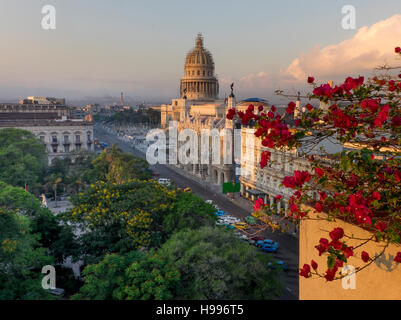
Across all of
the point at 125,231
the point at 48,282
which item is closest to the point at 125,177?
the point at 125,231

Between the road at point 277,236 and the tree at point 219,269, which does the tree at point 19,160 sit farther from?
the tree at point 219,269

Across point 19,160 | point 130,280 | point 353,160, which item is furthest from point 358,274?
point 19,160

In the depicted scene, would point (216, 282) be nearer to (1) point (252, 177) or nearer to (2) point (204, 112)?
(1) point (252, 177)

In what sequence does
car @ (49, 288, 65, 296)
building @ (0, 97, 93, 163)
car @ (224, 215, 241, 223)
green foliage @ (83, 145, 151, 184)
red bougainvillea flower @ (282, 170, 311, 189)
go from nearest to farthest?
red bougainvillea flower @ (282, 170, 311, 189)
car @ (49, 288, 65, 296)
car @ (224, 215, 241, 223)
green foliage @ (83, 145, 151, 184)
building @ (0, 97, 93, 163)

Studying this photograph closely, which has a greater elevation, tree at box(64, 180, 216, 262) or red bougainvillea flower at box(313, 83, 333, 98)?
red bougainvillea flower at box(313, 83, 333, 98)

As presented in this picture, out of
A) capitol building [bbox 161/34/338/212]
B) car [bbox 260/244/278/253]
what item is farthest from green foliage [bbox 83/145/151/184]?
car [bbox 260/244/278/253]

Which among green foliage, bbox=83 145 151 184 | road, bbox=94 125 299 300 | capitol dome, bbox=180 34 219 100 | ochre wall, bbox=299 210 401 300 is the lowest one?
road, bbox=94 125 299 300

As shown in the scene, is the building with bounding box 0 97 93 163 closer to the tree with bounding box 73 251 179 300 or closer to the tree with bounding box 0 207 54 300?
the tree with bounding box 0 207 54 300
